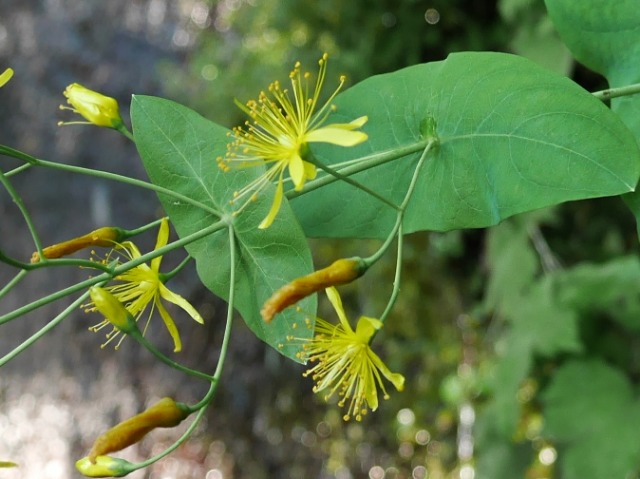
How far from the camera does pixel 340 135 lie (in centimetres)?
51

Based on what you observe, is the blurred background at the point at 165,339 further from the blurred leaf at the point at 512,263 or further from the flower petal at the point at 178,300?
the flower petal at the point at 178,300

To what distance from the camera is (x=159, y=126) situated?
0.64 meters

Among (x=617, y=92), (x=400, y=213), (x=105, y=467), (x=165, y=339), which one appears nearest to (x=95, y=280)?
(x=105, y=467)

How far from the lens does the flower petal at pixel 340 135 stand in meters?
0.49

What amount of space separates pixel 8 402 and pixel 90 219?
2.50ft

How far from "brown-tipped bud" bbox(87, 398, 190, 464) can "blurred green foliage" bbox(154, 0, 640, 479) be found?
0.96 meters

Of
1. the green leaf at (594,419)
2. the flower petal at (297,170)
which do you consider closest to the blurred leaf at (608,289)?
the green leaf at (594,419)

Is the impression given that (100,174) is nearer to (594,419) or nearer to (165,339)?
(594,419)

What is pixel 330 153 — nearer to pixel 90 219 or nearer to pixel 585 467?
pixel 585 467

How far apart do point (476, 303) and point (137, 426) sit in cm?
A: 168

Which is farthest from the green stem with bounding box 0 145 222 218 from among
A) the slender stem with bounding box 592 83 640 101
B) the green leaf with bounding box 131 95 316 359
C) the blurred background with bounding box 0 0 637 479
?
the blurred background with bounding box 0 0 637 479

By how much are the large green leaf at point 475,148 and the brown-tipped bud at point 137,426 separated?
0.69ft

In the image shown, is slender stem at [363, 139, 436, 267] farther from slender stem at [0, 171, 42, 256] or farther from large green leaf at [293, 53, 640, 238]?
slender stem at [0, 171, 42, 256]

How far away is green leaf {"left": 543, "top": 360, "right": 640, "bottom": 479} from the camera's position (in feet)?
4.27
